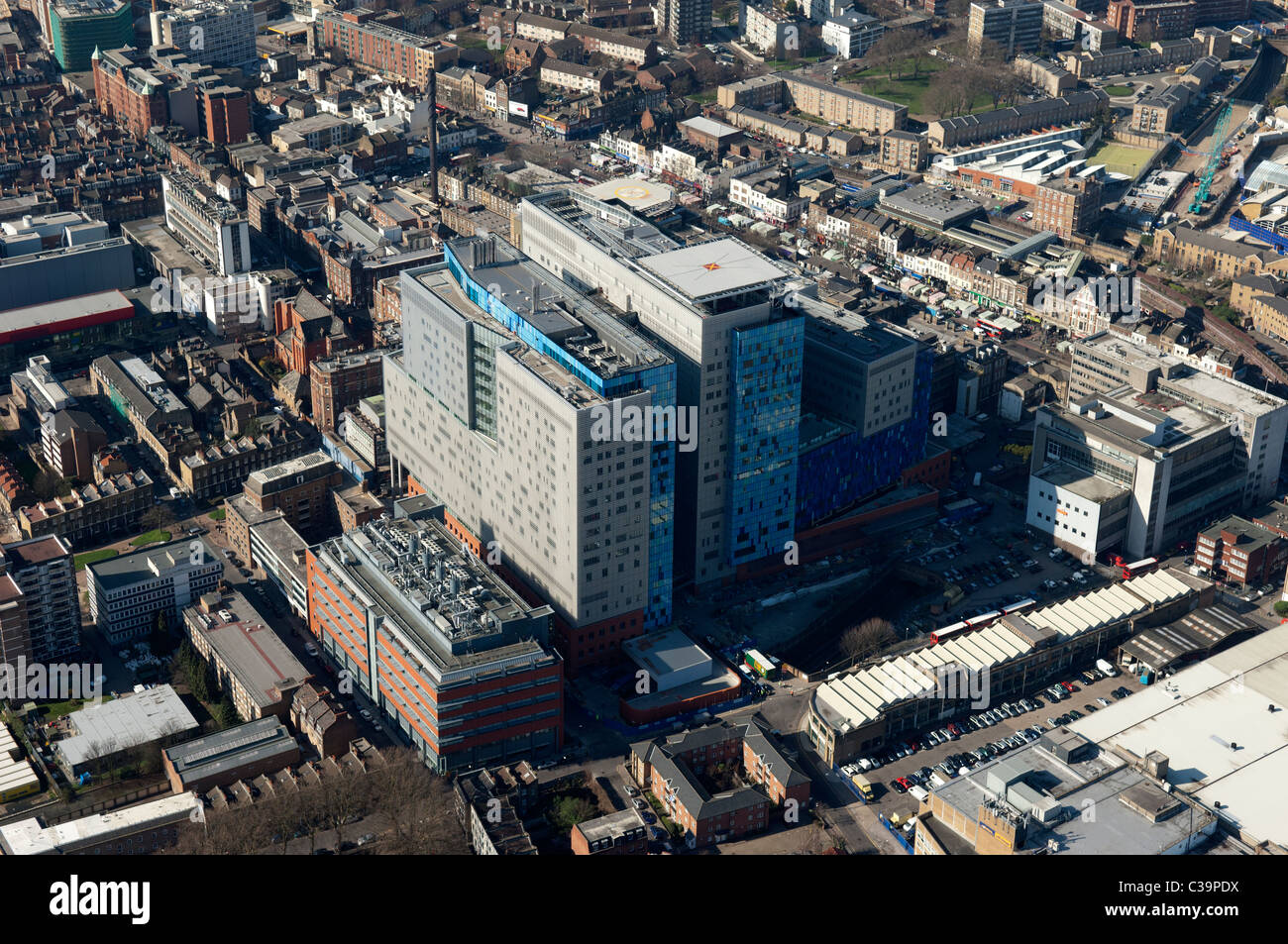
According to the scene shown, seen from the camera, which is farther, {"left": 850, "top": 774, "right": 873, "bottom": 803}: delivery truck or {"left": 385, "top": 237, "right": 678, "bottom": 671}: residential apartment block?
{"left": 385, "top": 237, "right": 678, "bottom": 671}: residential apartment block

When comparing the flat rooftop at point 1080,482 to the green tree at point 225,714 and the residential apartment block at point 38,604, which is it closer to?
the green tree at point 225,714

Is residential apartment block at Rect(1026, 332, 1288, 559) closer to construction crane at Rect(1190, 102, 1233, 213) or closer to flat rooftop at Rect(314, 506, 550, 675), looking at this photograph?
flat rooftop at Rect(314, 506, 550, 675)

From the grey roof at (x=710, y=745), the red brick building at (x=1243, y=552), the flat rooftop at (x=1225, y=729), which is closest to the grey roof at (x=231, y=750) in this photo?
the grey roof at (x=710, y=745)

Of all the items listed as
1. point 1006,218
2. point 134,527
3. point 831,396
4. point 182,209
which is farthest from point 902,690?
point 182,209

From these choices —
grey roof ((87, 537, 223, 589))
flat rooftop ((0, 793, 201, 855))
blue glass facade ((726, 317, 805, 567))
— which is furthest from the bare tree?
grey roof ((87, 537, 223, 589))

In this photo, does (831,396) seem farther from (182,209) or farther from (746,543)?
(182,209)

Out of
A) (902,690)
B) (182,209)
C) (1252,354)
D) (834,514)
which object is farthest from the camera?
(182,209)
